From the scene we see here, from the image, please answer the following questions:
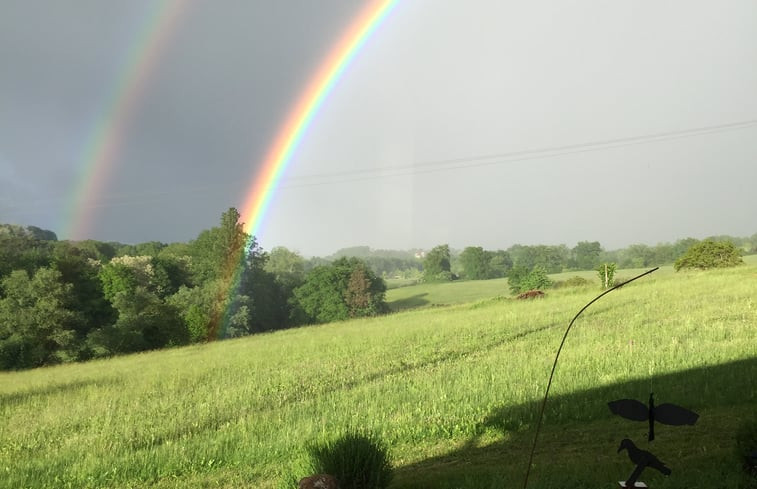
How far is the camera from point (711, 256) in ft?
154

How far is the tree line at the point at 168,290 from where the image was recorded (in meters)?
47.5

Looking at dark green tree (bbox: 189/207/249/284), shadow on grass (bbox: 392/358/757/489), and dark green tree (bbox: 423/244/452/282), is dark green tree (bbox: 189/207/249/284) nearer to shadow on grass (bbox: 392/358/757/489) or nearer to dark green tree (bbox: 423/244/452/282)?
dark green tree (bbox: 423/244/452/282)

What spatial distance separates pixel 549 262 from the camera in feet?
374

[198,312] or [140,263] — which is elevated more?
[140,263]

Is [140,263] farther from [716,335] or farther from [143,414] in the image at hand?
[716,335]

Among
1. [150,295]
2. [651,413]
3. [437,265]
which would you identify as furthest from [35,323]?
[437,265]

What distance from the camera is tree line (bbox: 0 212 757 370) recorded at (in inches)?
1869

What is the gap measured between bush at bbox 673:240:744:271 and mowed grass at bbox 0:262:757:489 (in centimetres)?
3340

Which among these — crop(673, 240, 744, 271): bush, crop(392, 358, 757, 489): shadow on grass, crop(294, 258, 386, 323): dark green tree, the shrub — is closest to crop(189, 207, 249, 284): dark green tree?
crop(294, 258, 386, 323): dark green tree

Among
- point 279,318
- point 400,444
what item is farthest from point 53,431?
point 279,318

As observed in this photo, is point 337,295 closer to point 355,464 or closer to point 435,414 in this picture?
point 435,414

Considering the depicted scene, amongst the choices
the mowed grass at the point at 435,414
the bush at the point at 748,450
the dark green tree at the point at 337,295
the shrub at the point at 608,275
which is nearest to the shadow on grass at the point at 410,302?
the dark green tree at the point at 337,295

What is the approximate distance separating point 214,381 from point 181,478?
33.1 ft

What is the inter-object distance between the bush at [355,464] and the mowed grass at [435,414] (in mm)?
529
